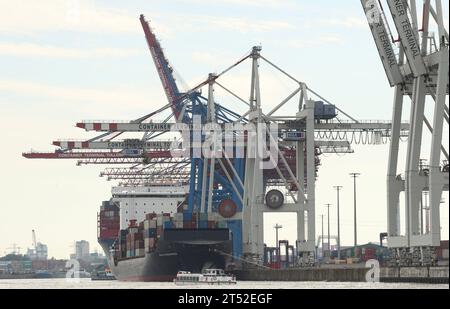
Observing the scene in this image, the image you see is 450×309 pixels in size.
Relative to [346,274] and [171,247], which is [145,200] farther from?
[346,274]

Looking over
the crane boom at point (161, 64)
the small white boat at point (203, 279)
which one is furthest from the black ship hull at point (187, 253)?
the crane boom at point (161, 64)

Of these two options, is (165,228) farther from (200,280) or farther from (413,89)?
(413,89)

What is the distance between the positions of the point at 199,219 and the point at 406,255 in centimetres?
3962

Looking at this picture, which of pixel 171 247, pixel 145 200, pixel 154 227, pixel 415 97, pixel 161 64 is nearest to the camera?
pixel 415 97

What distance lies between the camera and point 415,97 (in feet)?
204

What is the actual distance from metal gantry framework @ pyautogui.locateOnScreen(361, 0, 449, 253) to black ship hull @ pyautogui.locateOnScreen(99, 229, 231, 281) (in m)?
35.8

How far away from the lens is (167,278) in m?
102

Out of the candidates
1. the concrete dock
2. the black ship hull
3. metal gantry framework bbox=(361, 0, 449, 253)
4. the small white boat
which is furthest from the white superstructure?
metal gantry framework bbox=(361, 0, 449, 253)

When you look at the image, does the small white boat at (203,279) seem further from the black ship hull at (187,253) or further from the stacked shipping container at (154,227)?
the stacked shipping container at (154,227)

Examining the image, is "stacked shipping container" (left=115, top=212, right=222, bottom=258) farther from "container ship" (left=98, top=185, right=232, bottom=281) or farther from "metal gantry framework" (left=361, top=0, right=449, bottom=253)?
"metal gantry framework" (left=361, top=0, right=449, bottom=253)

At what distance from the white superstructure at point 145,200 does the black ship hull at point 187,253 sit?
1140 inches

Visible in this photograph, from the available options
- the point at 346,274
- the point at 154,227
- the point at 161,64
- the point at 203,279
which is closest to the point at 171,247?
the point at 154,227

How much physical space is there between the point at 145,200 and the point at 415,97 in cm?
7416
